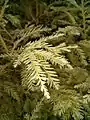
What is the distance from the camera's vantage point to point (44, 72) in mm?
753

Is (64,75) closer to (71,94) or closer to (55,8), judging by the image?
(71,94)

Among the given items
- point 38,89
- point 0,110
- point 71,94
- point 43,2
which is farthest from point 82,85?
point 43,2

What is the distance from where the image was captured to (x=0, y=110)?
2.84 ft

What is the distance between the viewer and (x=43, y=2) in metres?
1.12

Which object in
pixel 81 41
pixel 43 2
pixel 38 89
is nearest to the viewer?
pixel 38 89

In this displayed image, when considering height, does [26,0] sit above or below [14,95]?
above

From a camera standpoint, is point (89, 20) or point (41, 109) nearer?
point (41, 109)

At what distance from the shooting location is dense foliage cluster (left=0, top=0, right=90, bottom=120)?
791 millimetres

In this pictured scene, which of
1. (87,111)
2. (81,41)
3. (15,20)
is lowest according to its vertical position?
(87,111)

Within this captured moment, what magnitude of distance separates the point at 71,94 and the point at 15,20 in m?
0.38

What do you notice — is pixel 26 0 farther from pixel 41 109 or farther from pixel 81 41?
pixel 41 109

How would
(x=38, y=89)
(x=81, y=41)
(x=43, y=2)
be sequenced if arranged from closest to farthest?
(x=38, y=89) < (x=81, y=41) < (x=43, y=2)

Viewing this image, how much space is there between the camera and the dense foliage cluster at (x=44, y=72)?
2.60ft

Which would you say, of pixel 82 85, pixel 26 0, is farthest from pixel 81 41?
pixel 26 0
